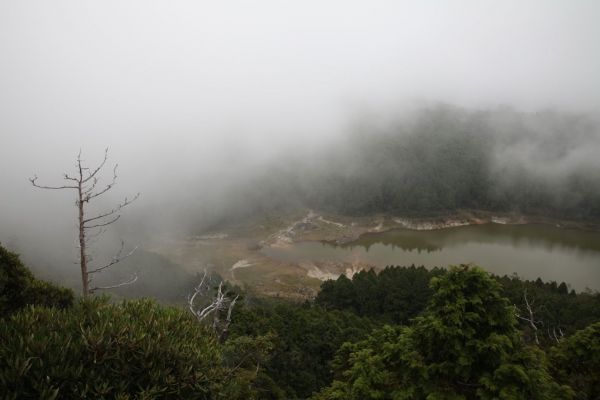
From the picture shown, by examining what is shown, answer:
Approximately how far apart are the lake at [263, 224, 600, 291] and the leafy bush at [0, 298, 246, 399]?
71236mm

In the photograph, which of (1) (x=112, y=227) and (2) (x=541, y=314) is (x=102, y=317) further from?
(1) (x=112, y=227)

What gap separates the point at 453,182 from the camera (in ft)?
387

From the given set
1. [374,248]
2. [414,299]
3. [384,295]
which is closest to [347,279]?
[384,295]

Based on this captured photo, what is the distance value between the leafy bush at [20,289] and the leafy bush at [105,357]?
6.79ft

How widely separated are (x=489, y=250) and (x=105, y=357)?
3450 inches

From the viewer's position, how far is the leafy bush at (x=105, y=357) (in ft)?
14.7

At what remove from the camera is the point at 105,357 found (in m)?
4.87

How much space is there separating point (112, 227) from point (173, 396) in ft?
380

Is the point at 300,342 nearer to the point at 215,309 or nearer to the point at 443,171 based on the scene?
the point at 215,309

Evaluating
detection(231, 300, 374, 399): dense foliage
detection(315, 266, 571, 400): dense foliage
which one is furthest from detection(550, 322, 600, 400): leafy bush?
detection(231, 300, 374, 399): dense foliage

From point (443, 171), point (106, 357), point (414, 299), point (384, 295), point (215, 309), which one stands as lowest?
point (384, 295)

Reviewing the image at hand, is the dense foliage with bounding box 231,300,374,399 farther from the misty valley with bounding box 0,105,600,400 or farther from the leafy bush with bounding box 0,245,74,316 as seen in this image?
the leafy bush with bounding box 0,245,74,316

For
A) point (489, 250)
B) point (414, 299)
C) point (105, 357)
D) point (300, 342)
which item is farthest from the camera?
point (489, 250)

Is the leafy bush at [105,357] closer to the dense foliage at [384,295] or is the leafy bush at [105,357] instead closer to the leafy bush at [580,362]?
the leafy bush at [580,362]
